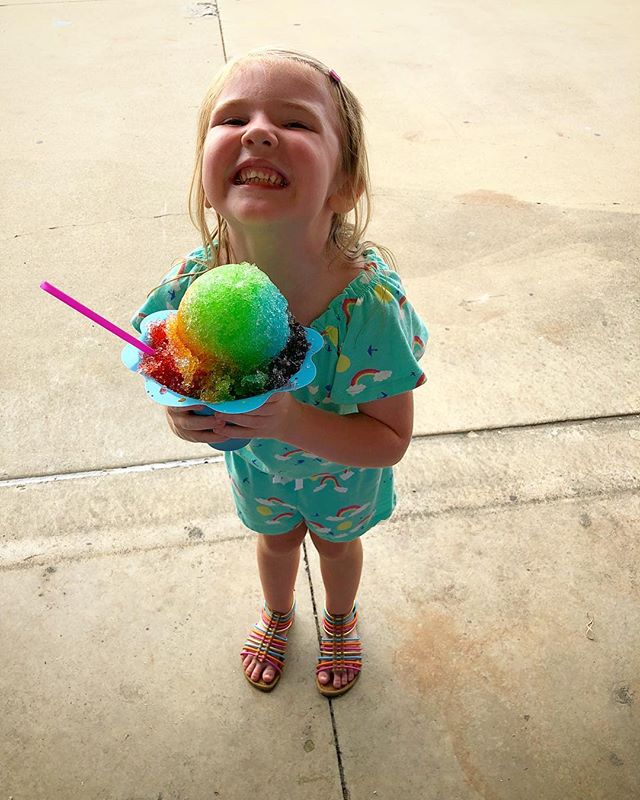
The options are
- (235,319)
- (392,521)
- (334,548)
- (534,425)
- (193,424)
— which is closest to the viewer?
(235,319)

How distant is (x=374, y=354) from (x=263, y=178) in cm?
37

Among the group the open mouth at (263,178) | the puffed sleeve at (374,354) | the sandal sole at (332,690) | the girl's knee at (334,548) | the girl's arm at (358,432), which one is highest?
the open mouth at (263,178)

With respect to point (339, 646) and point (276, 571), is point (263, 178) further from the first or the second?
point (339, 646)

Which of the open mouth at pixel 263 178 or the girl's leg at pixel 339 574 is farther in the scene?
the girl's leg at pixel 339 574

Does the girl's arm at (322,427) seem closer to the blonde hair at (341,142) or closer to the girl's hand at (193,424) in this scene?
the girl's hand at (193,424)

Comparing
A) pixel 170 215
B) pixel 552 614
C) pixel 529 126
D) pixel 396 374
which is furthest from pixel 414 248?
pixel 396 374

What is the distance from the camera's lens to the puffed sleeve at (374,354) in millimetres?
1383

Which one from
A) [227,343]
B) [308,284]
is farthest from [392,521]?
[227,343]

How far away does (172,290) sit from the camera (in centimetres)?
147

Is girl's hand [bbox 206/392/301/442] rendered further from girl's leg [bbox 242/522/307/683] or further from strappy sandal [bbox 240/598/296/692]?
strappy sandal [bbox 240/598/296/692]

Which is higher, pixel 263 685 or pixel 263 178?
pixel 263 178

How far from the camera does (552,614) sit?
6.79 feet

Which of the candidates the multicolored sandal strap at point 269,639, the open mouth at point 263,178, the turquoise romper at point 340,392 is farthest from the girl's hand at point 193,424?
the multicolored sandal strap at point 269,639

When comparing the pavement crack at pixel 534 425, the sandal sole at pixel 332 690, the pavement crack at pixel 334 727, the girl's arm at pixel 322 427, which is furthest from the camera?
the pavement crack at pixel 534 425
